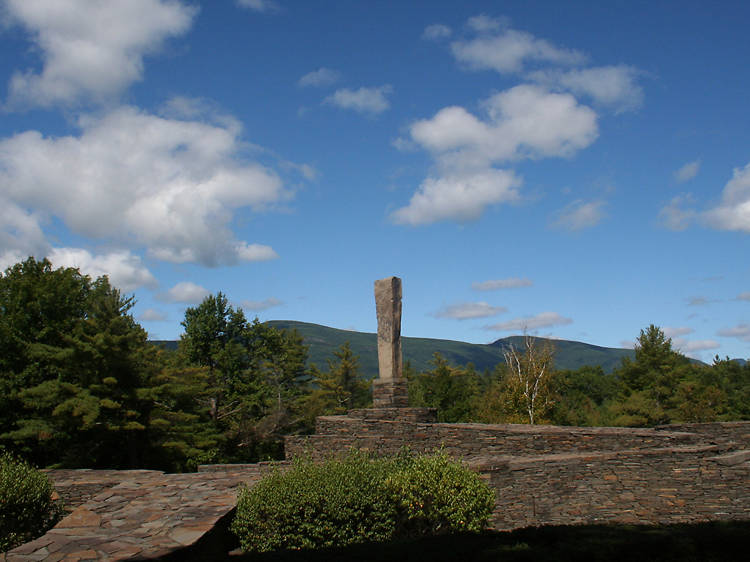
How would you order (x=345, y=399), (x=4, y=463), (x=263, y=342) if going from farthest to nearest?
(x=345, y=399) < (x=263, y=342) < (x=4, y=463)

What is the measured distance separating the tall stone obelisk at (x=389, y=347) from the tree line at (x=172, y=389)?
27.5 feet

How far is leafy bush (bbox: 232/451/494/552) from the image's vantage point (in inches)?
264

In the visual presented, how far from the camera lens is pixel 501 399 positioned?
26078 millimetres

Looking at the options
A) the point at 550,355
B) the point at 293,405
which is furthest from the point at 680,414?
the point at 293,405

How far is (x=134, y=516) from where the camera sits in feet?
23.8

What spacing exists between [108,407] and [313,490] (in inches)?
642

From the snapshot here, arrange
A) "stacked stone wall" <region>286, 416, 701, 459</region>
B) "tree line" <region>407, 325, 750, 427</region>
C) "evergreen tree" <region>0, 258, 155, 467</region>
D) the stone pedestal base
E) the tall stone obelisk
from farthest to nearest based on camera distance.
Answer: "tree line" <region>407, 325, 750, 427</region> < "evergreen tree" <region>0, 258, 155, 467</region> < the tall stone obelisk < the stone pedestal base < "stacked stone wall" <region>286, 416, 701, 459</region>

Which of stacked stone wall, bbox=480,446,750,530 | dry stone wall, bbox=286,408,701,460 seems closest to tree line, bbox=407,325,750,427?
dry stone wall, bbox=286,408,701,460

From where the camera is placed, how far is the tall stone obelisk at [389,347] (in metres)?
11.8

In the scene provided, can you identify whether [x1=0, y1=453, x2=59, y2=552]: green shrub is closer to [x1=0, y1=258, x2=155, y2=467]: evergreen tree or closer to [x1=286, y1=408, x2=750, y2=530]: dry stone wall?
[x1=286, y1=408, x2=750, y2=530]: dry stone wall

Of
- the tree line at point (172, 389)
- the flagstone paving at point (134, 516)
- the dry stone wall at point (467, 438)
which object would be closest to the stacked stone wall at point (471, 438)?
the dry stone wall at point (467, 438)

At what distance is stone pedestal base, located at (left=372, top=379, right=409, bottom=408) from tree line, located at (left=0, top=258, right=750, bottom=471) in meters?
8.46

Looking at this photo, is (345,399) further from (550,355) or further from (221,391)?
(550,355)

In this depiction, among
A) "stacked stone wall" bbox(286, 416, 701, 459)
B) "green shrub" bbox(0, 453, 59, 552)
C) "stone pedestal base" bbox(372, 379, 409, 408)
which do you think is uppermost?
"stone pedestal base" bbox(372, 379, 409, 408)
